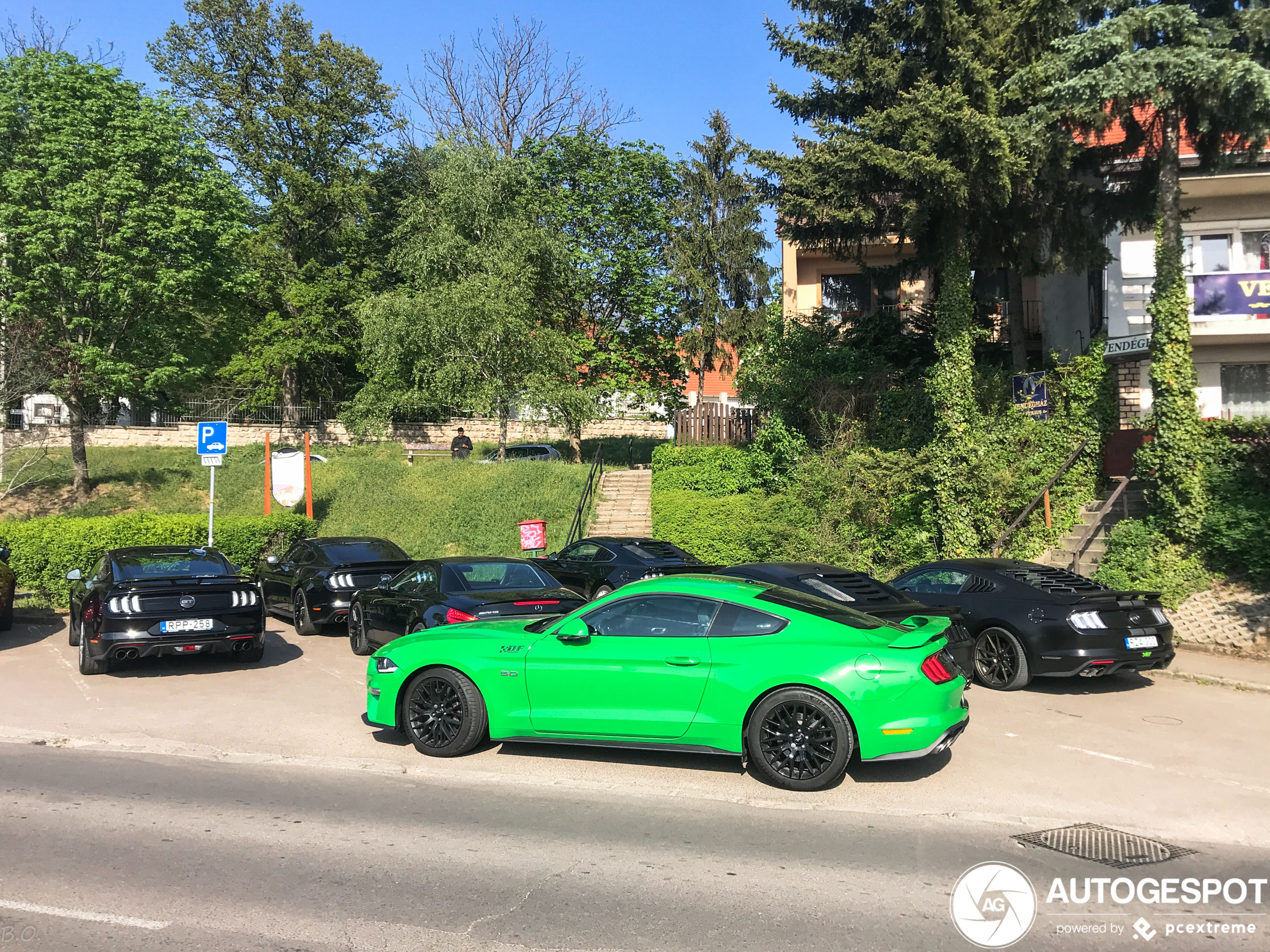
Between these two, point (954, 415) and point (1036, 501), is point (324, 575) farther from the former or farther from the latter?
point (1036, 501)

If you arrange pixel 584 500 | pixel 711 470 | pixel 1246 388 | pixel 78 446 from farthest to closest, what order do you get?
pixel 78 446 → pixel 584 500 → pixel 711 470 → pixel 1246 388

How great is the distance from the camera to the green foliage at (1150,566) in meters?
13.4

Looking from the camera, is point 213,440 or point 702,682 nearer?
point 702,682

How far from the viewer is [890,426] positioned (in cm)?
2016

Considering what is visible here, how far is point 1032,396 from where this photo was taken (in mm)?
18703

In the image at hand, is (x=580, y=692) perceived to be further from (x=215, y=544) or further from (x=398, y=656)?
(x=215, y=544)

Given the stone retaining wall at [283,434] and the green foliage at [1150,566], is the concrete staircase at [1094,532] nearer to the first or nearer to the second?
the green foliage at [1150,566]

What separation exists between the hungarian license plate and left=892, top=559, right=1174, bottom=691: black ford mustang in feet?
27.9

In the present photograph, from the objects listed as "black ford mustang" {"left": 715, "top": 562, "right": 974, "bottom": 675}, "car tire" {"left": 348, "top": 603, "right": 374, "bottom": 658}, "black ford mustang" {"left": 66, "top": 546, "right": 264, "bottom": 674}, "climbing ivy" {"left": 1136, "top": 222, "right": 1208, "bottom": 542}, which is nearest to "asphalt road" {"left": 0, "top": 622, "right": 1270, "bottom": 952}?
"black ford mustang" {"left": 715, "top": 562, "right": 974, "bottom": 675}

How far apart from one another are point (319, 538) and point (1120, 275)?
58.5ft

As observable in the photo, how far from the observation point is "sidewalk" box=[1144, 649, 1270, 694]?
10.2 meters

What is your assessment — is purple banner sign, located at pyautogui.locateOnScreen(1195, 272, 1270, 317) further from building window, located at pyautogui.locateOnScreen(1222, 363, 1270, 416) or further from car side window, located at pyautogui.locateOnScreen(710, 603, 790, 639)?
car side window, located at pyautogui.locateOnScreen(710, 603, 790, 639)

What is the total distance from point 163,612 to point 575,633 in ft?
20.2

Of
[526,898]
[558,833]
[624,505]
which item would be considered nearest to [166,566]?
[558,833]
